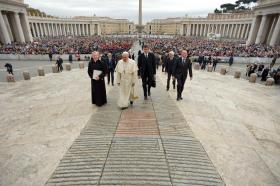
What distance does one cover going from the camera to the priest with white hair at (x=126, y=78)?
6.11 metres

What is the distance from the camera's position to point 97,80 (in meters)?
6.43

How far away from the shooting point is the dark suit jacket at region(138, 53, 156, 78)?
6902 mm

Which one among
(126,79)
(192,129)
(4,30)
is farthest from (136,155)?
(4,30)

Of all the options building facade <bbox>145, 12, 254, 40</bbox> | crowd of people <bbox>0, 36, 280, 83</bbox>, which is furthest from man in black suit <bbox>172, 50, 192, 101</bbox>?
building facade <bbox>145, 12, 254, 40</bbox>

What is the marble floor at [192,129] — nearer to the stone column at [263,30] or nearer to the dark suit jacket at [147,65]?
the dark suit jacket at [147,65]

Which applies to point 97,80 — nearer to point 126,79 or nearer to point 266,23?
point 126,79

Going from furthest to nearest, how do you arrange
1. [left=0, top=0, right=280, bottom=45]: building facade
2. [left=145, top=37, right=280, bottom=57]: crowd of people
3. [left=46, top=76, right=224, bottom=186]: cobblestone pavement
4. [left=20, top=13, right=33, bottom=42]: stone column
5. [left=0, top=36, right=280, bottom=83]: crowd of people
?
[left=20, top=13, right=33, bottom=42]: stone column
[left=0, top=0, right=280, bottom=45]: building facade
[left=145, top=37, right=280, bottom=57]: crowd of people
[left=0, top=36, right=280, bottom=83]: crowd of people
[left=46, top=76, right=224, bottom=186]: cobblestone pavement

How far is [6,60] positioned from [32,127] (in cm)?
2625

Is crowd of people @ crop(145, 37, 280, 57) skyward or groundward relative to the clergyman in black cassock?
groundward

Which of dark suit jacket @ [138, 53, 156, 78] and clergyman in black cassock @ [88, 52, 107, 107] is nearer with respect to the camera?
clergyman in black cassock @ [88, 52, 107, 107]

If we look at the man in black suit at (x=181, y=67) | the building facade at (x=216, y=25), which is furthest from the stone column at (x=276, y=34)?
the man in black suit at (x=181, y=67)

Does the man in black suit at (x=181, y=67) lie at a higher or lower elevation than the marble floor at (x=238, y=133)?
higher

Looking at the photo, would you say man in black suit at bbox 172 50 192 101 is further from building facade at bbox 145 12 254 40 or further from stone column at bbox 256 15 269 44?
building facade at bbox 145 12 254 40

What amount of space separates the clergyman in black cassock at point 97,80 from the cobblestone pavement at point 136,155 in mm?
966
